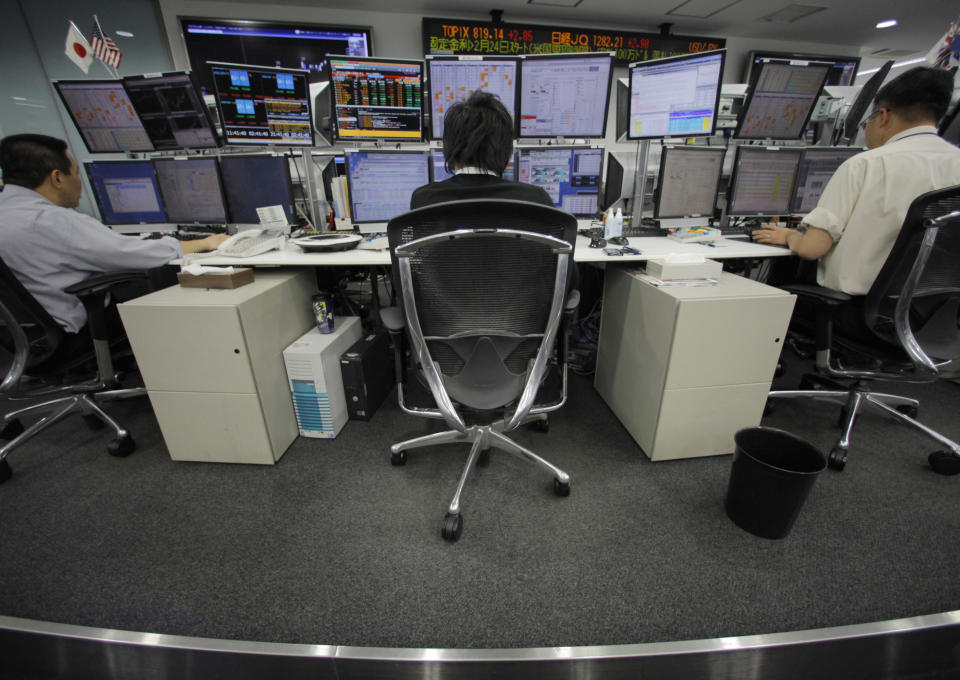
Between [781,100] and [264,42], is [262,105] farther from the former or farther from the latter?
[264,42]

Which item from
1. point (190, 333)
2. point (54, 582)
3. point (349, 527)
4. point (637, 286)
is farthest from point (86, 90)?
point (637, 286)

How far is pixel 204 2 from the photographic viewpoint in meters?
3.84

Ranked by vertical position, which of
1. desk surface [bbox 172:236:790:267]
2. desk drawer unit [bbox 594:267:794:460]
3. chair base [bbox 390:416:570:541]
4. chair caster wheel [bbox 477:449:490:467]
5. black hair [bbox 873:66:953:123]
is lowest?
chair caster wheel [bbox 477:449:490:467]

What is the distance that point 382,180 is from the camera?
185cm

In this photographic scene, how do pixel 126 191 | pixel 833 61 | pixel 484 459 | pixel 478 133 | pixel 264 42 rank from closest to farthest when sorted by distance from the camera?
pixel 478 133, pixel 484 459, pixel 126 191, pixel 264 42, pixel 833 61

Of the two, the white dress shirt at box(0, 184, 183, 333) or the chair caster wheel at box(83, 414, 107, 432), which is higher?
the white dress shirt at box(0, 184, 183, 333)

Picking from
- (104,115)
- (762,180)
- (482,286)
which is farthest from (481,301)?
(104,115)

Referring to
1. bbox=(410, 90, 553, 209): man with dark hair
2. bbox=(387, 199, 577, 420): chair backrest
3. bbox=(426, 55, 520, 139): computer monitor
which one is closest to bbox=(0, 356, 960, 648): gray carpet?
bbox=(387, 199, 577, 420): chair backrest

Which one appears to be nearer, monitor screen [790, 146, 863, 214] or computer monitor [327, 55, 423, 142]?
computer monitor [327, 55, 423, 142]

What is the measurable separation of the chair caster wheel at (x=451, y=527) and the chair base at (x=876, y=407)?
4.20 feet

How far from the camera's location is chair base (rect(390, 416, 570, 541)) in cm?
115

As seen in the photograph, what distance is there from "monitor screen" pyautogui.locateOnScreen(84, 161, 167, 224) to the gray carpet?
1198 mm

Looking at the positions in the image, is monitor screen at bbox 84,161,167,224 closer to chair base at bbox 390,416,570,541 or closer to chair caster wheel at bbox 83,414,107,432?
chair caster wheel at bbox 83,414,107,432

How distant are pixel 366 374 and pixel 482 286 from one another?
0.89 m
